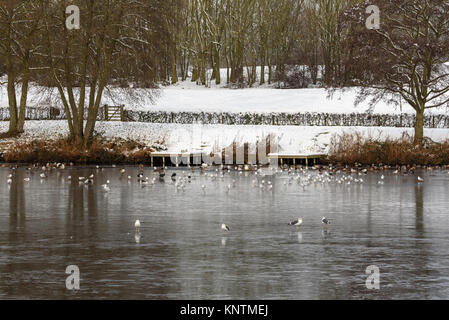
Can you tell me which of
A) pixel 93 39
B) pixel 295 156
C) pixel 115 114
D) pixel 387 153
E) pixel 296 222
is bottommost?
pixel 296 222

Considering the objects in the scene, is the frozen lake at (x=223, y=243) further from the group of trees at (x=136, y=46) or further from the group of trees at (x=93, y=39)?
the group of trees at (x=93, y=39)

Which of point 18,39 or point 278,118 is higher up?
point 18,39

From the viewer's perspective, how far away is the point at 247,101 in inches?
2820

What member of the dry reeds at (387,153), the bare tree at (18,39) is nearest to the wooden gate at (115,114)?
the bare tree at (18,39)

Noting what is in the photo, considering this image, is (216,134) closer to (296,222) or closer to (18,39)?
(18,39)

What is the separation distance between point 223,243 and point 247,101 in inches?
2213

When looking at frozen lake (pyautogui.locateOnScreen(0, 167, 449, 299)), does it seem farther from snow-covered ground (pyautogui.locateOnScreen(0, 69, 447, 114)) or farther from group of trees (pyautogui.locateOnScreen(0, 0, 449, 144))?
snow-covered ground (pyautogui.locateOnScreen(0, 69, 447, 114))

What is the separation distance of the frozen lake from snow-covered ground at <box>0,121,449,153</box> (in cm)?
2018

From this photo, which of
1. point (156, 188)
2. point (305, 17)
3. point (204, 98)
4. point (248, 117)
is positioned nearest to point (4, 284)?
point (156, 188)

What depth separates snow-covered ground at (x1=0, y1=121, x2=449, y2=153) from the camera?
48.7 metres

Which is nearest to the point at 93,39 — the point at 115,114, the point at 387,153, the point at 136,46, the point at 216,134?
the point at 136,46

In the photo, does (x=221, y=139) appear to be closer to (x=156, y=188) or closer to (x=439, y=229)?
(x=156, y=188)

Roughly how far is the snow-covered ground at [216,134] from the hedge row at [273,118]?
3.36 metres

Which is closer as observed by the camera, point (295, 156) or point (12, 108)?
point (295, 156)
